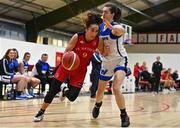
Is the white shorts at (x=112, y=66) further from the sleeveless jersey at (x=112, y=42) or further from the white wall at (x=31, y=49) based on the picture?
the white wall at (x=31, y=49)

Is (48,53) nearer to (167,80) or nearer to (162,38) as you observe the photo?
(167,80)

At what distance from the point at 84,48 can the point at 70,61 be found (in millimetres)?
400

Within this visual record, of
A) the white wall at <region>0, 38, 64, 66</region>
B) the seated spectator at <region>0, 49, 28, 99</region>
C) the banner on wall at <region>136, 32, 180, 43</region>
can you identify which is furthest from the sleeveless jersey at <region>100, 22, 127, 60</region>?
the banner on wall at <region>136, 32, 180, 43</region>

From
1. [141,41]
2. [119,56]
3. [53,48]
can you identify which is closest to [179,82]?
[141,41]

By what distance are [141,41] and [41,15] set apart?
11.4 meters

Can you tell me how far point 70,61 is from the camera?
197 inches

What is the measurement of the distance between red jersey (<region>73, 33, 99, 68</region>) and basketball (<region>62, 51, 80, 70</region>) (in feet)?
0.67

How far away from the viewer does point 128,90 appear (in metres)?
17.0

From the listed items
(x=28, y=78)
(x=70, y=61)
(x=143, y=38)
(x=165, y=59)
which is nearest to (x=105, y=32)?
(x=70, y=61)

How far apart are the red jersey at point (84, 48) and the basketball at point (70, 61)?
20 centimetres

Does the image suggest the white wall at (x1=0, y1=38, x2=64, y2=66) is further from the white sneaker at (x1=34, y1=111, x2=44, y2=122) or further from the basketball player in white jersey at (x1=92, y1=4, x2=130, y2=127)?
the basketball player in white jersey at (x1=92, y1=4, x2=130, y2=127)

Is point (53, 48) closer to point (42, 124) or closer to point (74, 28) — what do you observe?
point (74, 28)

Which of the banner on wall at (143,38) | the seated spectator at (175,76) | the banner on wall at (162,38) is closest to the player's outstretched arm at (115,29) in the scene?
the seated spectator at (175,76)

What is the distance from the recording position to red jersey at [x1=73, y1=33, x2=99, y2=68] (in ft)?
17.3
